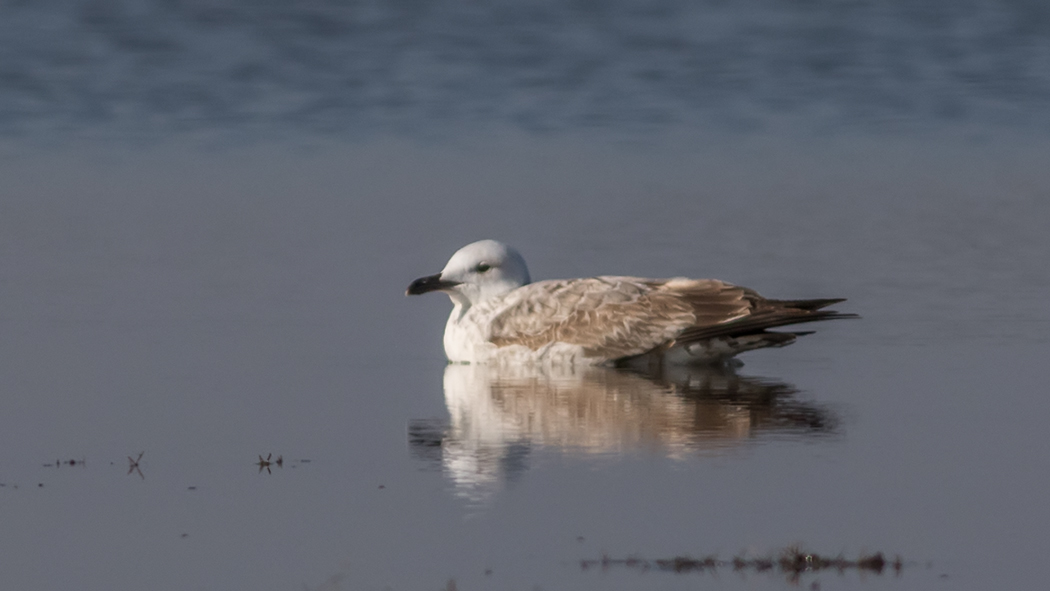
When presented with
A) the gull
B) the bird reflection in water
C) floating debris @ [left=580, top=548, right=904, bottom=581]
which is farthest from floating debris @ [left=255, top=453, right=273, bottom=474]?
the gull

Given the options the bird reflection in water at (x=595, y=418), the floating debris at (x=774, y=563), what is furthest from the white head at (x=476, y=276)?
the floating debris at (x=774, y=563)

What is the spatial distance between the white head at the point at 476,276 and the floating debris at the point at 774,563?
7.21 metres

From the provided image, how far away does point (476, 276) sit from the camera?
14188 mm

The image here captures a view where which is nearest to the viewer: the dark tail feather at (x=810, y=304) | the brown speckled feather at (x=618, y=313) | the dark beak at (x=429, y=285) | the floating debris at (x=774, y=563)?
the floating debris at (x=774, y=563)

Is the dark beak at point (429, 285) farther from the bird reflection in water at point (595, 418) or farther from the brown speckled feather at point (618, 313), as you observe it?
the bird reflection in water at point (595, 418)

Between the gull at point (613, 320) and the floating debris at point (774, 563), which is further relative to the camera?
the gull at point (613, 320)

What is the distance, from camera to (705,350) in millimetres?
13094

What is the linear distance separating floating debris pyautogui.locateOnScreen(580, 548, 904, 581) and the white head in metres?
7.21

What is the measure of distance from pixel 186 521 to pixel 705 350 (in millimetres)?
6074

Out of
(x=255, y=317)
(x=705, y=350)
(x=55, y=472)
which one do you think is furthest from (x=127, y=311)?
(x=55, y=472)

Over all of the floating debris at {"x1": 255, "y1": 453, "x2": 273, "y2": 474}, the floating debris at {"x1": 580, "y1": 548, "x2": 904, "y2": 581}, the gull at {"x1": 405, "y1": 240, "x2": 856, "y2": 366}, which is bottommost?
the floating debris at {"x1": 580, "y1": 548, "x2": 904, "y2": 581}

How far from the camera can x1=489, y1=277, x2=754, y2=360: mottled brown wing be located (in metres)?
13.0

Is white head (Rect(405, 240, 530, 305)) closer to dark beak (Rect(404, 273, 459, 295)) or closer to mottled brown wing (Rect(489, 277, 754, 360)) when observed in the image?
dark beak (Rect(404, 273, 459, 295))

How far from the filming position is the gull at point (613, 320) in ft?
42.4
